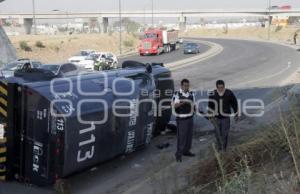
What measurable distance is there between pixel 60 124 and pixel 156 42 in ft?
185

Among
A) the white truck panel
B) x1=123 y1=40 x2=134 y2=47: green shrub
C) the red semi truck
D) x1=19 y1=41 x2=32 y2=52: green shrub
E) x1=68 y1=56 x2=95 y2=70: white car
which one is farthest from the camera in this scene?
x1=123 y1=40 x2=134 y2=47: green shrub

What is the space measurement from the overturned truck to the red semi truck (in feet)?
176

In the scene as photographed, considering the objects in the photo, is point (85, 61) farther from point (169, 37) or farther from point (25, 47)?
point (169, 37)

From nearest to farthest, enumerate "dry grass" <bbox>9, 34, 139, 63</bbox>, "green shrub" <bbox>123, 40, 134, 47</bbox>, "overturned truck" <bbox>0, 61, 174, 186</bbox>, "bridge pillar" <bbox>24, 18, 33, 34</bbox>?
"overturned truck" <bbox>0, 61, 174, 186</bbox>
"dry grass" <bbox>9, 34, 139, 63</bbox>
"green shrub" <bbox>123, 40, 134, 47</bbox>
"bridge pillar" <bbox>24, 18, 33, 34</bbox>

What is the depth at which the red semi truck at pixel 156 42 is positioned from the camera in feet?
211

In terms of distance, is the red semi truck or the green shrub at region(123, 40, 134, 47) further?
the green shrub at region(123, 40, 134, 47)

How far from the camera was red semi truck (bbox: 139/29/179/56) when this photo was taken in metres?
64.4

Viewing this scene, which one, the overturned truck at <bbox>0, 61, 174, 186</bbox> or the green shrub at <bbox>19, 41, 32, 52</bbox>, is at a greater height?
the overturned truck at <bbox>0, 61, 174, 186</bbox>

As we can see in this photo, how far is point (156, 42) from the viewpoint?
213 feet

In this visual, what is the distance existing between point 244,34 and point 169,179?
145237 mm

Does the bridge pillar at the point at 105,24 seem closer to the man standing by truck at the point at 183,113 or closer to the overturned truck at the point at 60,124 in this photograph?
the man standing by truck at the point at 183,113

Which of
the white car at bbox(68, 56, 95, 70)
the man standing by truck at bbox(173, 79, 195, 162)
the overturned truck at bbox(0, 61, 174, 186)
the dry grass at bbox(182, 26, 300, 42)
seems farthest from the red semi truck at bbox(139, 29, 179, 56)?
the overturned truck at bbox(0, 61, 174, 186)

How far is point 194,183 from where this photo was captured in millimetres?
8195

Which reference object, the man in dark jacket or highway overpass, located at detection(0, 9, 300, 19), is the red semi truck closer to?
the man in dark jacket
